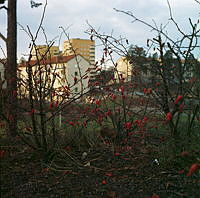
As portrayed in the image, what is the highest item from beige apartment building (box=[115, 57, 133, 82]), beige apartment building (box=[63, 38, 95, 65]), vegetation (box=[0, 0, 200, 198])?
beige apartment building (box=[63, 38, 95, 65])

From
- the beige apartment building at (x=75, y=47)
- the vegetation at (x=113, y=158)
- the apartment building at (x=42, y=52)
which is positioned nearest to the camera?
the vegetation at (x=113, y=158)

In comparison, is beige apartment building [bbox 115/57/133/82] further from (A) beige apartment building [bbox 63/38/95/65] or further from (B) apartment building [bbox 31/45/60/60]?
(B) apartment building [bbox 31/45/60/60]

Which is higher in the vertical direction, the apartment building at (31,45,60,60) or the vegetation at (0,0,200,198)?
the apartment building at (31,45,60,60)

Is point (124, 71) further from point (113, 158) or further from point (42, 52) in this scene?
point (113, 158)

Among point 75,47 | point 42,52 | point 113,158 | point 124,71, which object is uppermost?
point 75,47

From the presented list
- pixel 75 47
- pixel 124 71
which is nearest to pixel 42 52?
pixel 124 71

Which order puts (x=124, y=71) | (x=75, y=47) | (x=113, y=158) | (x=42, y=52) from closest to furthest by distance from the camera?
(x=113, y=158) → (x=42, y=52) → (x=124, y=71) → (x=75, y=47)

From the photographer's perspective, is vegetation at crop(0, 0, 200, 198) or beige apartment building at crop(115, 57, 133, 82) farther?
beige apartment building at crop(115, 57, 133, 82)

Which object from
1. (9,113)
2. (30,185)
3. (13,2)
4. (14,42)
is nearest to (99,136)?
(9,113)

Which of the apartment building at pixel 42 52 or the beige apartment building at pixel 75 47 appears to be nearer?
the apartment building at pixel 42 52

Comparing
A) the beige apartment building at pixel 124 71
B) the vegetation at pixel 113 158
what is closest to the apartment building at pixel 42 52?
the vegetation at pixel 113 158

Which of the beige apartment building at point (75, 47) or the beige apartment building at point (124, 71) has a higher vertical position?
the beige apartment building at point (75, 47)

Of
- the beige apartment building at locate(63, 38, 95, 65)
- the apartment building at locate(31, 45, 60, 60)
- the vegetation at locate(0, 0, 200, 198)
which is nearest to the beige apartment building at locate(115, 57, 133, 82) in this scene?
the vegetation at locate(0, 0, 200, 198)

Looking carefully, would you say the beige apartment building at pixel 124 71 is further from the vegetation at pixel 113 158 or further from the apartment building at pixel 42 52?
the apartment building at pixel 42 52
